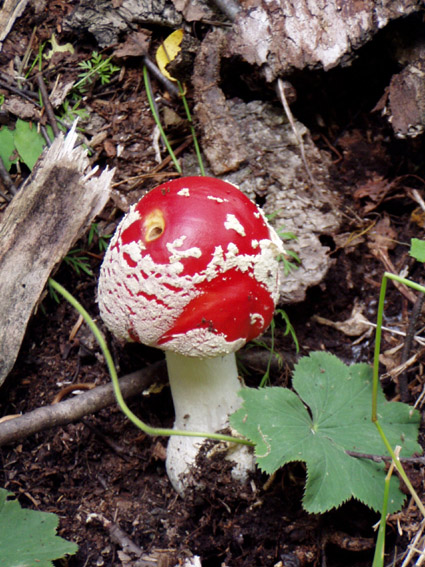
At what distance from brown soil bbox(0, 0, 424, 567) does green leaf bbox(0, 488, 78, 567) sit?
0.32 metres

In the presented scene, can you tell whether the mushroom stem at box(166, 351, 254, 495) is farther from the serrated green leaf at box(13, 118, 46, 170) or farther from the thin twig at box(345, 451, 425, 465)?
the serrated green leaf at box(13, 118, 46, 170)

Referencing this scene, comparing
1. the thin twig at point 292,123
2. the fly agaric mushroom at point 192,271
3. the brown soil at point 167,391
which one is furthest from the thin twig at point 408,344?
the thin twig at point 292,123

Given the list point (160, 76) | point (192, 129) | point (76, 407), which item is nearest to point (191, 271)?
point (76, 407)

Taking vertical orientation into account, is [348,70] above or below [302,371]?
above

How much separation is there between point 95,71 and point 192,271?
1911 mm

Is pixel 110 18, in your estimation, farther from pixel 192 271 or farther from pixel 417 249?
pixel 417 249

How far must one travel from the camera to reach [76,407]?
9.59 ft

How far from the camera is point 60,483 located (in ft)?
9.86

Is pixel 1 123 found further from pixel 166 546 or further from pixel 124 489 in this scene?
pixel 166 546

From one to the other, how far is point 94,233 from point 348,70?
183 cm

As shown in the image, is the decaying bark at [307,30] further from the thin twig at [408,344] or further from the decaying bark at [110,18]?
the thin twig at [408,344]

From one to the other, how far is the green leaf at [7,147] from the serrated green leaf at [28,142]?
38 mm

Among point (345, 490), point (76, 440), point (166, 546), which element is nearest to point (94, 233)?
point (76, 440)

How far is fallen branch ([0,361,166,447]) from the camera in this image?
279 centimetres
